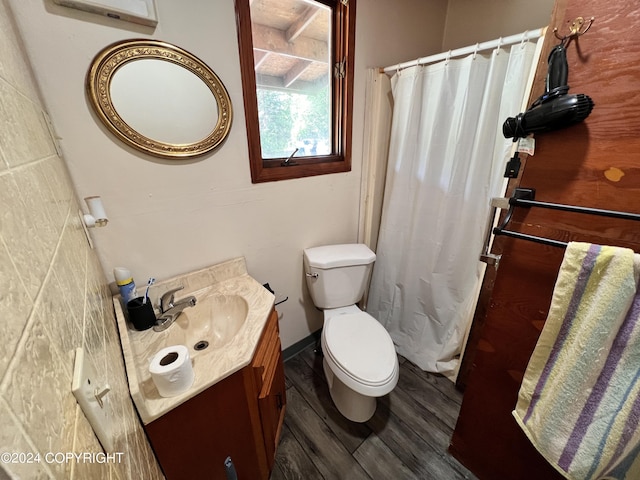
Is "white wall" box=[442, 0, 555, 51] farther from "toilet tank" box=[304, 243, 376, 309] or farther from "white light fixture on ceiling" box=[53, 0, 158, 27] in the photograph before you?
"white light fixture on ceiling" box=[53, 0, 158, 27]

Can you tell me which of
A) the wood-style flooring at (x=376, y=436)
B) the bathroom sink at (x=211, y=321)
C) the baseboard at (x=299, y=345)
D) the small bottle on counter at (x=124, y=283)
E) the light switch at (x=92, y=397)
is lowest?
the wood-style flooring at (x=376, y=436)

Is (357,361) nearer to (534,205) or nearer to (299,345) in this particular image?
(299,345)

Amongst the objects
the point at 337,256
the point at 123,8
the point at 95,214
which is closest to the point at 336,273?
the point at 337,256

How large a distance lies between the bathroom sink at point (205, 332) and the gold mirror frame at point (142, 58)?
0.54 m

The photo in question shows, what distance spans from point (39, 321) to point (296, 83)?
1.38 m

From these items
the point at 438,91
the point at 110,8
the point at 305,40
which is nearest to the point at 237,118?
the point at 110,8

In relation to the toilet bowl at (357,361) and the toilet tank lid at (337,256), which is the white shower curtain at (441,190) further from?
the toilet bowl at (357,361)

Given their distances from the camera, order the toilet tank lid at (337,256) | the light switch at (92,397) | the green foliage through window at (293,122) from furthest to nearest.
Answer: the toilet tank lid at (337,256) → the green foliage through window at (293,122) → the light switch at (92,397)

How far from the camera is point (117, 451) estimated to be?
43cm

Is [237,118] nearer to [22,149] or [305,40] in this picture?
[305,40]

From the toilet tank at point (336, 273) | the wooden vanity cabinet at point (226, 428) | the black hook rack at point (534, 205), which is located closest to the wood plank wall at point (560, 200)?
the black hook rack at point (534, 205)

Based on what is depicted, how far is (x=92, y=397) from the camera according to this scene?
0.38 m

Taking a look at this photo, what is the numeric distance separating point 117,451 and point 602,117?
1244mm

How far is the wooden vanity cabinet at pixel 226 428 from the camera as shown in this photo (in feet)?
2.36
